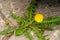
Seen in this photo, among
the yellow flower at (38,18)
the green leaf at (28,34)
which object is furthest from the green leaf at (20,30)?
the yellow flower at (38,18)

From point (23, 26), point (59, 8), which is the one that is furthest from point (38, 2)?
point (23, 26)

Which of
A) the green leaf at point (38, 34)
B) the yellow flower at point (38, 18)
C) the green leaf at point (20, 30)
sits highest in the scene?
the yellow flower at point (38, 18)

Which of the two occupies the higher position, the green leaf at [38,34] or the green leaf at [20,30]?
the green leaf at [20,30]

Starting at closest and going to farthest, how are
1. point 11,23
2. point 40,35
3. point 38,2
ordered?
point 40,35
point 11,23
point 38,2

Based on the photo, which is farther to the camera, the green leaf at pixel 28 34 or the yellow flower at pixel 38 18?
the yellow flower at pixel 38 18

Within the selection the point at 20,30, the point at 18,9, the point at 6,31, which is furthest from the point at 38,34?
the point at 18,9

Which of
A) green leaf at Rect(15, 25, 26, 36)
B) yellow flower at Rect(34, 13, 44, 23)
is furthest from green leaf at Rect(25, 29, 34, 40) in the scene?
yellow flower at Rect(34, 13, 44, 23)

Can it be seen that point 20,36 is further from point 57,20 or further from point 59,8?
point 59,8

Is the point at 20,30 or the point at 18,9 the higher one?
the point at 18,9

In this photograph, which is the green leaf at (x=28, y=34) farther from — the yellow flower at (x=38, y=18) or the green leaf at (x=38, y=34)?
the yellow flower at (x=38, y=18)

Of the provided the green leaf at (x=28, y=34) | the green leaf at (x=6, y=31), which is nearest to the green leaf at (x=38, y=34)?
the green leaf at (x=28, y=34)

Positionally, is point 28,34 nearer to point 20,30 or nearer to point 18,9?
point 20,30
